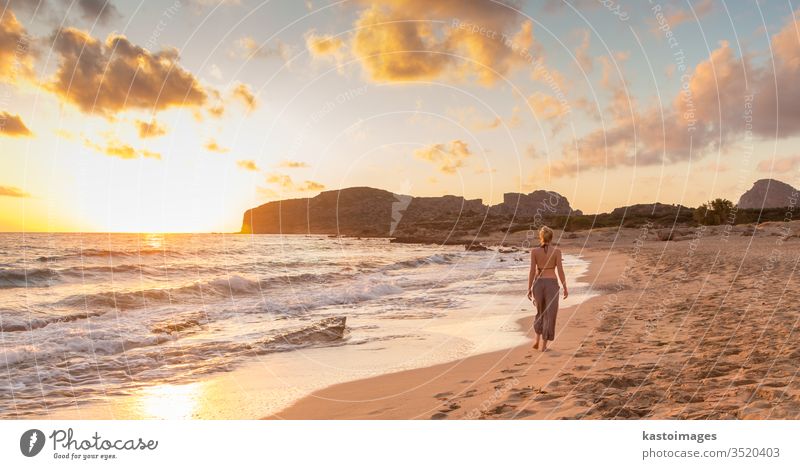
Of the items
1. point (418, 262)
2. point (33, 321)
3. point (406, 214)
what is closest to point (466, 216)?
point (406, 214)

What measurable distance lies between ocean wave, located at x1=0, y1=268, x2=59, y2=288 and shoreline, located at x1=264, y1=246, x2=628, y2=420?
102 ft

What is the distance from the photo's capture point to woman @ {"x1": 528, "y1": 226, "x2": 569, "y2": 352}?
10711mm

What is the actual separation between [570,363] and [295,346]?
6830 millimetres

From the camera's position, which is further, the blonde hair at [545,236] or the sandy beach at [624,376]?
the blonde hair at [545,236]

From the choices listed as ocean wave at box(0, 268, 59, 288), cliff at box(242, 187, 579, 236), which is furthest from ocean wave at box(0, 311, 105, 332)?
cliff at box(242, 187, 579, 236)

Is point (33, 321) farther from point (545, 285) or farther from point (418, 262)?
point (418, 262)

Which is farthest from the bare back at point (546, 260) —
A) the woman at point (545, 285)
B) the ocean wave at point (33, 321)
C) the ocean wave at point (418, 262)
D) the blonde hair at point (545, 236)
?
the ocean wave at point (418, 262)

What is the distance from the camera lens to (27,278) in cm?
3372

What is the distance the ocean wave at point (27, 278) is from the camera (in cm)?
3156

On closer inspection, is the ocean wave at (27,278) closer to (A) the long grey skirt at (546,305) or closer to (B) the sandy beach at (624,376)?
(B) the sandy beach at (624,376)

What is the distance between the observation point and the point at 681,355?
913cm

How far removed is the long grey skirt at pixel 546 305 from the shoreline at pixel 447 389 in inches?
17.5

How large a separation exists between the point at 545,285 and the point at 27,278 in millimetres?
36323

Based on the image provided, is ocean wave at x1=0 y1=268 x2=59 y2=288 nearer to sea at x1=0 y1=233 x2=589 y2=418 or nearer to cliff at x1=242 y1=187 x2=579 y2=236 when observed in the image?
sea at x1=0 y1=233 x2=589 y2=418
